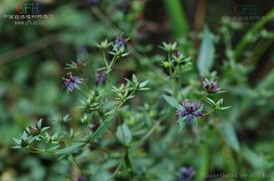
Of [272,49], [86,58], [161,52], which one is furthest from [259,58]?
[86,58]

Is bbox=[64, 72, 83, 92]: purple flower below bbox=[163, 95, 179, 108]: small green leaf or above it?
above

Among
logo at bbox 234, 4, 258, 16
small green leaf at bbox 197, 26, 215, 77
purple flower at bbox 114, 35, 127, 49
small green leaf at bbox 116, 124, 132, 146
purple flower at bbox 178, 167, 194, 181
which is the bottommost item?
purple flower at bbox 178, 167, 194, 181

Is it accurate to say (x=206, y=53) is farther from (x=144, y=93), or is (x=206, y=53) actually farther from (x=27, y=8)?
(x=27, y=8)

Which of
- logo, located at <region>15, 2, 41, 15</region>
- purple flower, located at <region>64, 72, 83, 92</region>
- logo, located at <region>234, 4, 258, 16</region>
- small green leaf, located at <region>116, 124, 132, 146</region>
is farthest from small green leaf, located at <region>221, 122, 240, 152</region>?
logo, located at <region>15, 2, 41, 15</region>

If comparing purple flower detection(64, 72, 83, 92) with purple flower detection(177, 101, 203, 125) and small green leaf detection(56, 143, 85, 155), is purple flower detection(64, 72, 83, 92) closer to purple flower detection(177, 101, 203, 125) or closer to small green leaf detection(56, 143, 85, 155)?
small green leaf detection(56, 143, 85, 155)

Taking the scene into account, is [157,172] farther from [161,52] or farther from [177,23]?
[161,52]

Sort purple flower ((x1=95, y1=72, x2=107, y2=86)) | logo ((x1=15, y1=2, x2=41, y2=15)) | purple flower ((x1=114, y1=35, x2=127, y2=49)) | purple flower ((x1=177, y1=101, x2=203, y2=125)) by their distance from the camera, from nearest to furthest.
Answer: purple flower ((x1=177, y1=101, x2=203, y2=125)), purple flower ((x1=114, y1=35, x2=127, y2=49)), purple flower ((x1=95, y1=72, x2=107, y2=86)), logo ((x1=15, y1=2, x2=41, y2=15))

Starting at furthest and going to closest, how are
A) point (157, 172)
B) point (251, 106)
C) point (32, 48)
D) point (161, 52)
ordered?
point (32, 48) → point (161, 52) → point (251, 106) → point (157, 172)

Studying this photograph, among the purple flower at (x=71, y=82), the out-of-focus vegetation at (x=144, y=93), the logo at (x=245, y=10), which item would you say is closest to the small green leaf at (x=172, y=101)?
the out-of-focus vegetation at (x=144, y=93)
